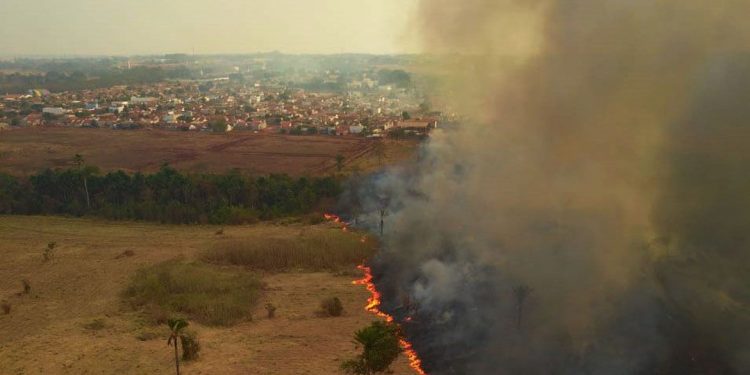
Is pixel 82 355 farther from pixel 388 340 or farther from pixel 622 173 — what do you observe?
pixel 622 173

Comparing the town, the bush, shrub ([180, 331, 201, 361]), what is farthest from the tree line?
the town

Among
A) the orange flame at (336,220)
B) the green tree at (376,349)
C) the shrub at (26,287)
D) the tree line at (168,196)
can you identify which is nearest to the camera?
the green tree at (376,349)

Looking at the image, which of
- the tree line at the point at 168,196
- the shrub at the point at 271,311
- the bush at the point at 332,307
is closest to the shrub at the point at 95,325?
the shrub at the point at 271,311

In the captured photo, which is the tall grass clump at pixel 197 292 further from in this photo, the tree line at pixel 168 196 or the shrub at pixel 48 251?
the tree line at pixel 168 196

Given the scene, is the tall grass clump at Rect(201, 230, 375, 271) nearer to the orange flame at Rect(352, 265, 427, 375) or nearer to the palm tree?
the orange flame at Rect(352, 265, 427, 375)

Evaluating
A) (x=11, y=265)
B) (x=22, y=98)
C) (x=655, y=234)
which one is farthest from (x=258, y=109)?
(x=655, y=234)

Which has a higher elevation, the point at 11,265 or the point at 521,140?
the point at 521,140

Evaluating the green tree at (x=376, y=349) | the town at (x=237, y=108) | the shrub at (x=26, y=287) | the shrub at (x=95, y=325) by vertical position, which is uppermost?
the green tree at (x=376, y=349)
